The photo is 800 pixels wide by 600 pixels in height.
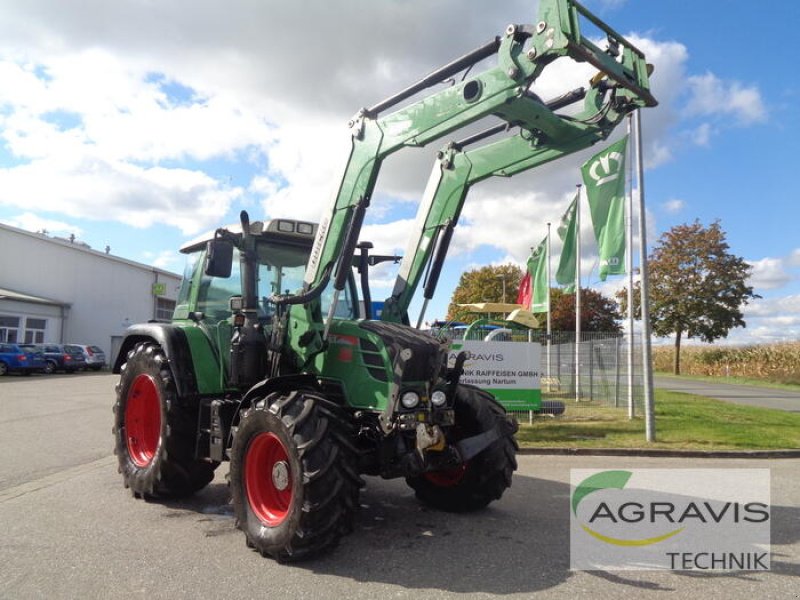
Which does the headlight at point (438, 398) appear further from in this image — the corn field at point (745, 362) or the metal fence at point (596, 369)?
the corn field at point (745, 362)

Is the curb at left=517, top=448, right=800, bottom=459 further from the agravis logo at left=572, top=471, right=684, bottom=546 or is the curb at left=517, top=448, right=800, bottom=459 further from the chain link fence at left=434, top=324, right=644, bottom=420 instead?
the chain link fence at left=434, top=324, right=644, bottom=420

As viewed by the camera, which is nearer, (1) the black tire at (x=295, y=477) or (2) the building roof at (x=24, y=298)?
(1) the black tire at (x=295, y=477)

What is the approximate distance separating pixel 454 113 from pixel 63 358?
30940mm

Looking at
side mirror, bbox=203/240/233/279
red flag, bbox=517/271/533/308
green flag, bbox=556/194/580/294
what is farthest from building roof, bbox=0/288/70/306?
side mirror, bbox=203/240/233/279

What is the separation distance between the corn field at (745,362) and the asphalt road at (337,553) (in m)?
31.2

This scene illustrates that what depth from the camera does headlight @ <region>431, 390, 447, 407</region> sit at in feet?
16.6

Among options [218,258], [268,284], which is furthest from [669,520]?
[218,258]

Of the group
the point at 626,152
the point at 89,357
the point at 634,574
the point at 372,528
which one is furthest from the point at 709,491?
the point at 89,357

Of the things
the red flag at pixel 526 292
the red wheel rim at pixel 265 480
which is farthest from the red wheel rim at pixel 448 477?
the red flag at pixel 526 292

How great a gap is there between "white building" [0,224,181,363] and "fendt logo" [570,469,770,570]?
33.4 m

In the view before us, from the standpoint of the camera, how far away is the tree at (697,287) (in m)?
37.0

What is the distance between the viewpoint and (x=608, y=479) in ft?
25.9

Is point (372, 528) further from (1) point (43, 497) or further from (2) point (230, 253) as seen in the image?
(1) point (43, 497)

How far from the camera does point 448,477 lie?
A: 6145 millimetres
